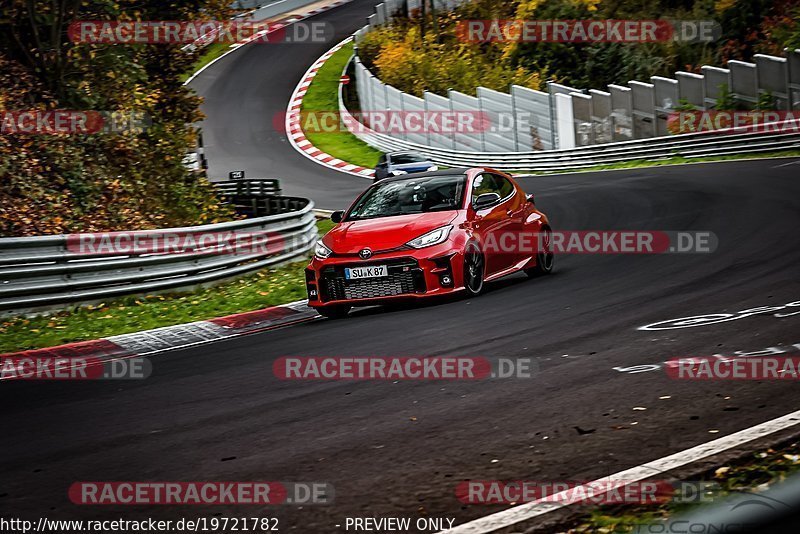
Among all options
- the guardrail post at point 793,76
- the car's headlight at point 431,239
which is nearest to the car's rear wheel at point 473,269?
the car's headlight at point 431,239

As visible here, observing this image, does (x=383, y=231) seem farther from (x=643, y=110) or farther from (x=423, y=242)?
(x=643, y=110)

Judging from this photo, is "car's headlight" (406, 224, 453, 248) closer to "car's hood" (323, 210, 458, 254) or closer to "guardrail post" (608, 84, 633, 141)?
"car's hood" (323, 210, 458, 254)

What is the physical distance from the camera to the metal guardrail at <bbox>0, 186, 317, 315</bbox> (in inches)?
469

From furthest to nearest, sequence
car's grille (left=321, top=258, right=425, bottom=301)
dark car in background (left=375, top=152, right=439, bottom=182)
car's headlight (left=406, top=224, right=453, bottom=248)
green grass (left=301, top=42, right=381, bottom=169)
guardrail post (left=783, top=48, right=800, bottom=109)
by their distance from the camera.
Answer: green grass (left=301, top=42, right=381, bottom=169)
dark car in background (left=375, top=152, right=439, bottom=182)
guardrail post (left=783, top=48, right=800, bottom=109)
car's headlight (left=406, top=224, right=453, bottom=248)
car's grille (left=321, top=258, right=425, bottom=301)

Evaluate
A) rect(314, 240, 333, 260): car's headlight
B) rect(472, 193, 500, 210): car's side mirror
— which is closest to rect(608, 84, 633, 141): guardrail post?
rect(472, 193, 500, 210): car's side mirror

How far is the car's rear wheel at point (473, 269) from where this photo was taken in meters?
10.9

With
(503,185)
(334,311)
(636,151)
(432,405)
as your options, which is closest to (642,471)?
(432,405)

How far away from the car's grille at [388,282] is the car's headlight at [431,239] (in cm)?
22

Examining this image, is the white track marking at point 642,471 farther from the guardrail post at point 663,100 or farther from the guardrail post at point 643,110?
the guardrail post at point 643,110

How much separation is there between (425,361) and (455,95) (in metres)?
34.8

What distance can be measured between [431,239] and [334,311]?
4.36ft

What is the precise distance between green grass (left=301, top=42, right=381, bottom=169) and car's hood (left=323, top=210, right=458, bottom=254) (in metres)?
29.9

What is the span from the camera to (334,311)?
36.3 ft

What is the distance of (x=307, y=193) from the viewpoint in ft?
113
